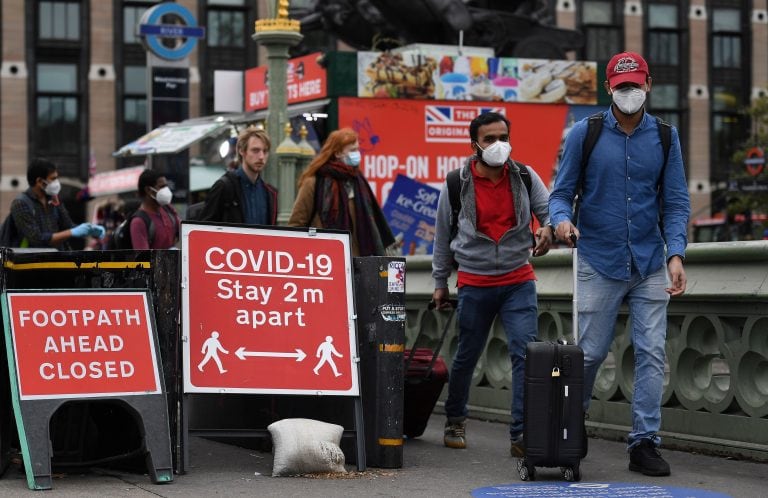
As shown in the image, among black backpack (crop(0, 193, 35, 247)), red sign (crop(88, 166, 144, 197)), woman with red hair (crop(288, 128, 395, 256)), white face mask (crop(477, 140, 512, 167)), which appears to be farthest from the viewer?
red sign (crop(88, 166, 144, 197))

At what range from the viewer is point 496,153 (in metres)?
7.86

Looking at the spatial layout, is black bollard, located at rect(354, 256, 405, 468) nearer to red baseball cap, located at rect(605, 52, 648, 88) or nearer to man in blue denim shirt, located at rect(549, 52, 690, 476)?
man in blue denim shirt, located at rect(549, 52, 690, 476)

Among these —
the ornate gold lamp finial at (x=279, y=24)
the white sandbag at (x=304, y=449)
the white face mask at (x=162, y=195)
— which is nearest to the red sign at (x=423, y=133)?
the ornate gold lamp finial at (x=279, y=24)

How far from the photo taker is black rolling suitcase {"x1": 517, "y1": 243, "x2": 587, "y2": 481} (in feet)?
22.6

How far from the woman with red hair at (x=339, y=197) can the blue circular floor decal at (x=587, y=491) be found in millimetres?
2525

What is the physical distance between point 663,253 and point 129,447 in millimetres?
2833

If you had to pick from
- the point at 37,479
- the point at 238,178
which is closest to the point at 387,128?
the point at 238,178

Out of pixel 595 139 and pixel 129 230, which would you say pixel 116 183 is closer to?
pixel 129 230

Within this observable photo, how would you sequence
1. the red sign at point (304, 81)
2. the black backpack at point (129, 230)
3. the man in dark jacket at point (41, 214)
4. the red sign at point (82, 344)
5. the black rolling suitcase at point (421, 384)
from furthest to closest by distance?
the red sign at point (304, 81) < the black backpack at point (129, 230) < the man in dark jacket at point (41, 214) < the black rolling suitcase at point (421, 384) < the red sign at point (82, 344)

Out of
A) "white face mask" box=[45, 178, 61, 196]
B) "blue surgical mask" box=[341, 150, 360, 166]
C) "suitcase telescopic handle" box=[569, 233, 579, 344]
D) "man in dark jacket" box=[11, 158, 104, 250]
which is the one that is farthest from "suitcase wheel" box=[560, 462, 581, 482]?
"white face mask" box=[45, 178, 61, 196]

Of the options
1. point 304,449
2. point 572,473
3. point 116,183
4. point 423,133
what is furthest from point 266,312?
point 116,183

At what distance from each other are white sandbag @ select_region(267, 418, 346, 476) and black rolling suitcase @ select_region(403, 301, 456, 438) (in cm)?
141

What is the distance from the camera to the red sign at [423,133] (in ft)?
65.9

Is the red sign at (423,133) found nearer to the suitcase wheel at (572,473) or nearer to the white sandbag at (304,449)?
the white sandbag at (304,449)
